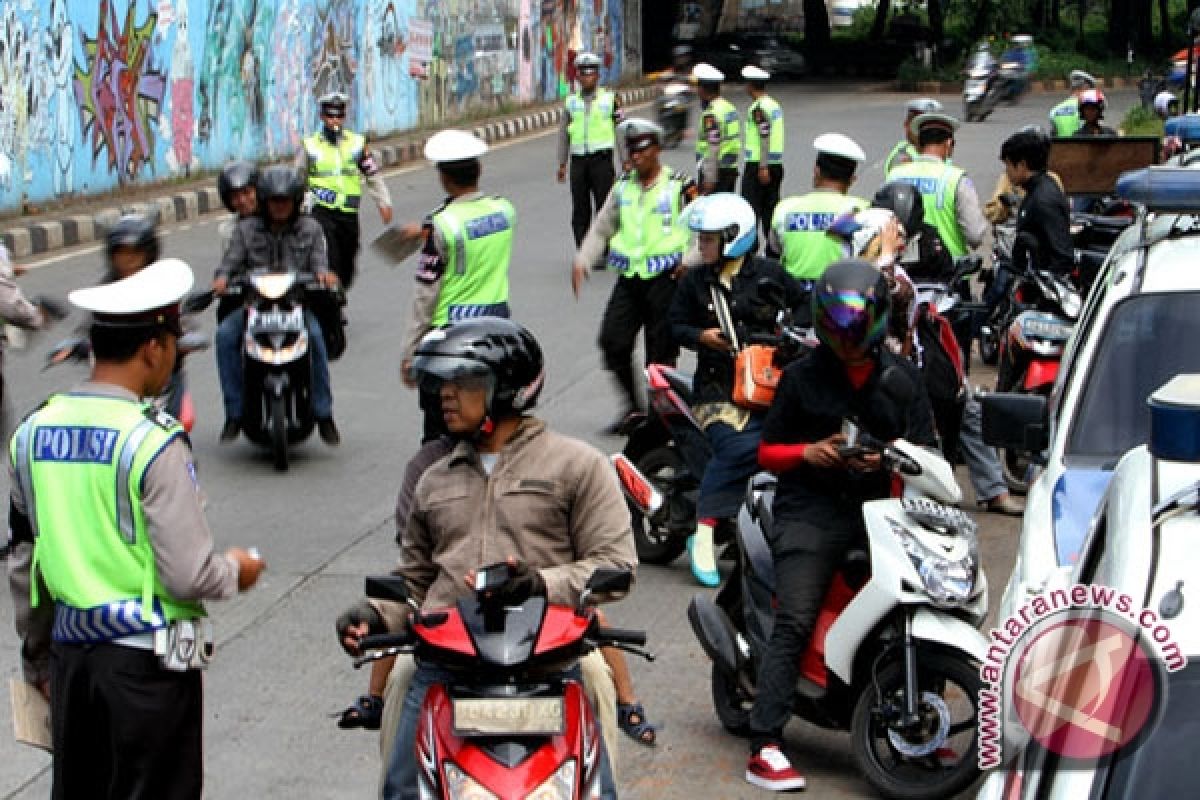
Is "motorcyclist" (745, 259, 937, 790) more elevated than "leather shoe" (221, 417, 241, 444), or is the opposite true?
"motorcyclist" (745, 259, 937, 790)

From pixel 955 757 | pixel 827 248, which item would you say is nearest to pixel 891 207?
pixel 827 248

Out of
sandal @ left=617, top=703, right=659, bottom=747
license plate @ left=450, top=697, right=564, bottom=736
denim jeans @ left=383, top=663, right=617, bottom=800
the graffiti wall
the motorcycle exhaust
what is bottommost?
the graffiti wall

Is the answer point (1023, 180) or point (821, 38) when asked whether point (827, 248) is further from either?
point (821, 38)

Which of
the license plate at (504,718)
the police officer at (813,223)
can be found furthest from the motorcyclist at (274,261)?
the license plate at (504,718)

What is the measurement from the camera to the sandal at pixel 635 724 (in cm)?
484

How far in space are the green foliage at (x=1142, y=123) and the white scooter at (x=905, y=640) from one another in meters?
20.1

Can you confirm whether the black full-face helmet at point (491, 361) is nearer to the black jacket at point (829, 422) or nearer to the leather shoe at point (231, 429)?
the black jacket at point (829, 422)

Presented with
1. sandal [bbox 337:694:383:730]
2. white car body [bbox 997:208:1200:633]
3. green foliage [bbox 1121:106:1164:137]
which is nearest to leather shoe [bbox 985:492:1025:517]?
white car body [bbox 997:208:1200:633]

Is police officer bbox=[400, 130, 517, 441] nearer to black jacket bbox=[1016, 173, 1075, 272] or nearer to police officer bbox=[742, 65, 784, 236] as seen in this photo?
black jacket bbox=[1016, 173, 1075, 272]

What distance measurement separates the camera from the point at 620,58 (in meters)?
44.8

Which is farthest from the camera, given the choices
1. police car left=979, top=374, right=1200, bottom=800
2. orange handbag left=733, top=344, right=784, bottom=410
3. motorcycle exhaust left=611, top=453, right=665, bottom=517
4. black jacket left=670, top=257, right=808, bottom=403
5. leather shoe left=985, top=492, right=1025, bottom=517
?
leather shoe left=985, top=492, right=1025, bottom=517

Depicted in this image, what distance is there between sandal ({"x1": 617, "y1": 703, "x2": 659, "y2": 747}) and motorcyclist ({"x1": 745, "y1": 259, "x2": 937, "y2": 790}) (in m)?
1.36

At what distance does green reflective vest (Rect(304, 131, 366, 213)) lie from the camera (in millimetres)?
15828

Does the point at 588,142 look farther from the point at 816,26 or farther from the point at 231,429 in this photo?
the point at 816,26
